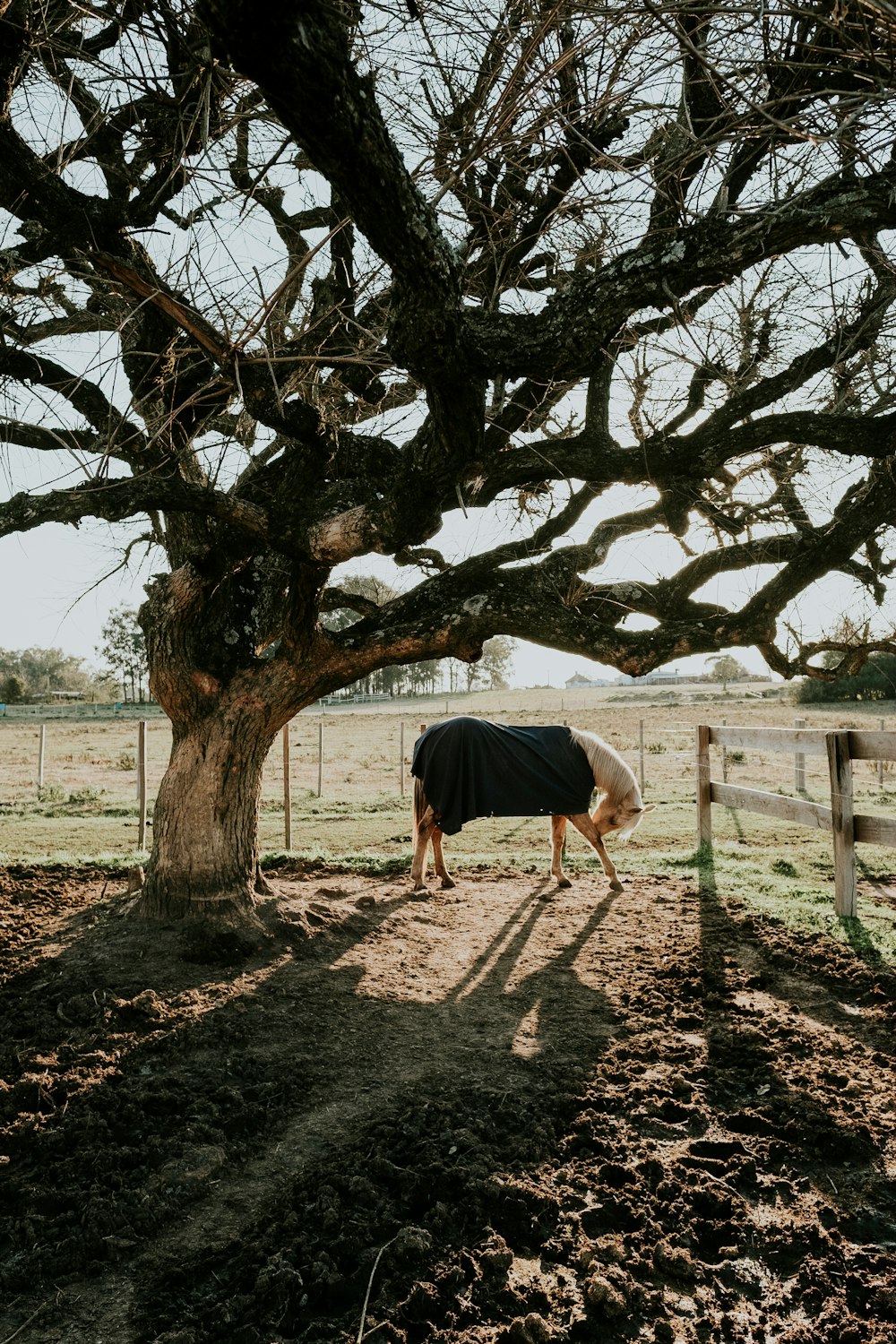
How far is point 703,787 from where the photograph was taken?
31.3ft

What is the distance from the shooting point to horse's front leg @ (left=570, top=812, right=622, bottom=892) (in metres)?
8.05

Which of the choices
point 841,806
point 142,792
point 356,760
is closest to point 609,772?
point 841,806

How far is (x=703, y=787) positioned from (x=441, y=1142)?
7077 mm

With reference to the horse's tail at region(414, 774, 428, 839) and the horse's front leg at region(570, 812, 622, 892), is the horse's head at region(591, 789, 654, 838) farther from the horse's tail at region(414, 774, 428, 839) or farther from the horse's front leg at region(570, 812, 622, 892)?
the horse's tail at region(414, 774, 428, 839)

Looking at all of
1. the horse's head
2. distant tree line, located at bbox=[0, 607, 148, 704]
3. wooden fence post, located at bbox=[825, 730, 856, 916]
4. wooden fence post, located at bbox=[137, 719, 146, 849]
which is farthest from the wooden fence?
distant tree line, located at bbox=[0, 607, 148, 704]

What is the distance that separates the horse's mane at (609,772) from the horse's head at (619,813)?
0.02m

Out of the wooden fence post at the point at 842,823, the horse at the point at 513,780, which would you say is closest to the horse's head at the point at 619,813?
the horse at the point at 513,780

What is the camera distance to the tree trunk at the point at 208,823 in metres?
6.13

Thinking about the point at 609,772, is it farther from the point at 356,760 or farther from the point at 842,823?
the point at 356,760

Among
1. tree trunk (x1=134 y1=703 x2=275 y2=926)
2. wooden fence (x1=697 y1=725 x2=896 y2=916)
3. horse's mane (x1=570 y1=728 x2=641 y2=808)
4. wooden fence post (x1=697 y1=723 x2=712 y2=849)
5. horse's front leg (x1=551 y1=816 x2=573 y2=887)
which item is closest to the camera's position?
tree trunk (x1=134 y1=703 x2=275 y2=926)

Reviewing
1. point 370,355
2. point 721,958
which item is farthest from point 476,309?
point 721,958

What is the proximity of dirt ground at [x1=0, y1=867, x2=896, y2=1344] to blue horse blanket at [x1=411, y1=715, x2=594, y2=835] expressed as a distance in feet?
5.42

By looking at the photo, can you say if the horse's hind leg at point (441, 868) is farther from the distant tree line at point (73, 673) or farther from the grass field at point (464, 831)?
the distant tree line at point (73, 673)

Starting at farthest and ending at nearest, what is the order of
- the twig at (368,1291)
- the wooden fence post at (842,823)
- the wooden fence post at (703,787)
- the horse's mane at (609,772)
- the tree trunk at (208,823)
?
the wooden fence post at (703,787) → the horse's mane at (609,772) → the wooden fence post at (842,823) → the tree trunk at (208,823) → the twig at (368,1291)
